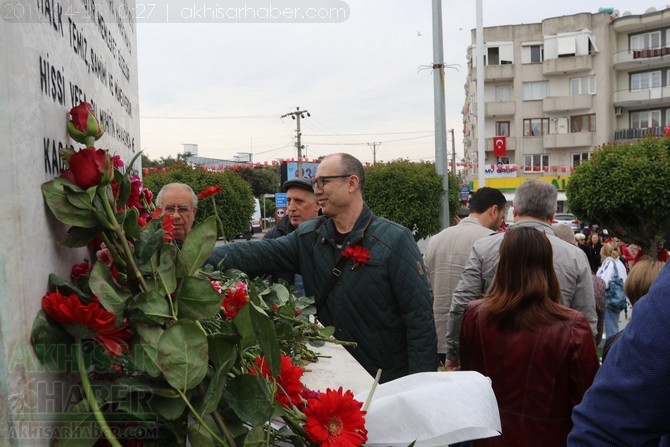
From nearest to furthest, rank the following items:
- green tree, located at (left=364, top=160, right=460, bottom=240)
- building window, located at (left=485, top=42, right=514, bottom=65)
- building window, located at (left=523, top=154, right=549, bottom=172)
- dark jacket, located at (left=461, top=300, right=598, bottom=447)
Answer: dark jacket, located at (left=461, top=300, right=598, bottom=447)
green tree, located at (left=364, top=160, right=460, bottom=240)
building window, located at (left=485, top=42, right=514, bottom=65)
building window, located at (left=523, top=154, right=549, bottom=172)

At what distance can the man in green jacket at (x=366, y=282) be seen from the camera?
3250 mm

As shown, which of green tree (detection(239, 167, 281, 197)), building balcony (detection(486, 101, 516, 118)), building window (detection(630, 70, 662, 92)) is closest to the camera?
building window (detection(630, 70, 662, 92))

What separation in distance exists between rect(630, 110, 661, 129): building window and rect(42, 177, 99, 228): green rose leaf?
49.1m

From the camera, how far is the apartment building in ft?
143

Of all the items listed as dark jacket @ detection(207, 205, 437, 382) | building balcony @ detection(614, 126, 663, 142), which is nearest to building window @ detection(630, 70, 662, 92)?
building balcony @ detection(614, 126, 663, 142)

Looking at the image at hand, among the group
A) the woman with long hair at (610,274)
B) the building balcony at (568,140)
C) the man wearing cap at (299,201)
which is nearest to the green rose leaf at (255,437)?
the man wearing cap at (299,201)

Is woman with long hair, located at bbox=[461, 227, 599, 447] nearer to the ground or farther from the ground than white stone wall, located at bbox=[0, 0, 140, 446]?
nearer to the ground

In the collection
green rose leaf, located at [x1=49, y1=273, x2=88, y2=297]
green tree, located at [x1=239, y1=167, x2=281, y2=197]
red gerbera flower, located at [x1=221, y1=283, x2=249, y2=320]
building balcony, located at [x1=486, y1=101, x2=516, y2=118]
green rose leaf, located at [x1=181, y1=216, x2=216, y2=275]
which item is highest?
building balcony, located at [x1=486, y1=101, x2=516, y2=118]

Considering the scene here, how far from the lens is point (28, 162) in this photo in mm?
1008

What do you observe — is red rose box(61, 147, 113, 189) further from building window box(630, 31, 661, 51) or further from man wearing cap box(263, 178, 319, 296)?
building window box(630, 31, 661, 51)

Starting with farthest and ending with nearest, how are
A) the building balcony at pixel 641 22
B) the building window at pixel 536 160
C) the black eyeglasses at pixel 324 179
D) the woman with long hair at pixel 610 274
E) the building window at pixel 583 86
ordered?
the building window at pixel 536 160 → the building window at pixel 583 86 → the building balcony at pixel 641 22 → the woman with long hair at pixel 610 274 → the black eyeglasses at pixel 324 179

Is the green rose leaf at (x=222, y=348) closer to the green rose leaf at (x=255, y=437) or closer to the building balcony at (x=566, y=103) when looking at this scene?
the green rose leaf at (x=255, y=437)

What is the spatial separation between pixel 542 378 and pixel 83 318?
2410mm

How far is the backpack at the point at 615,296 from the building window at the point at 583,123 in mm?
39198
